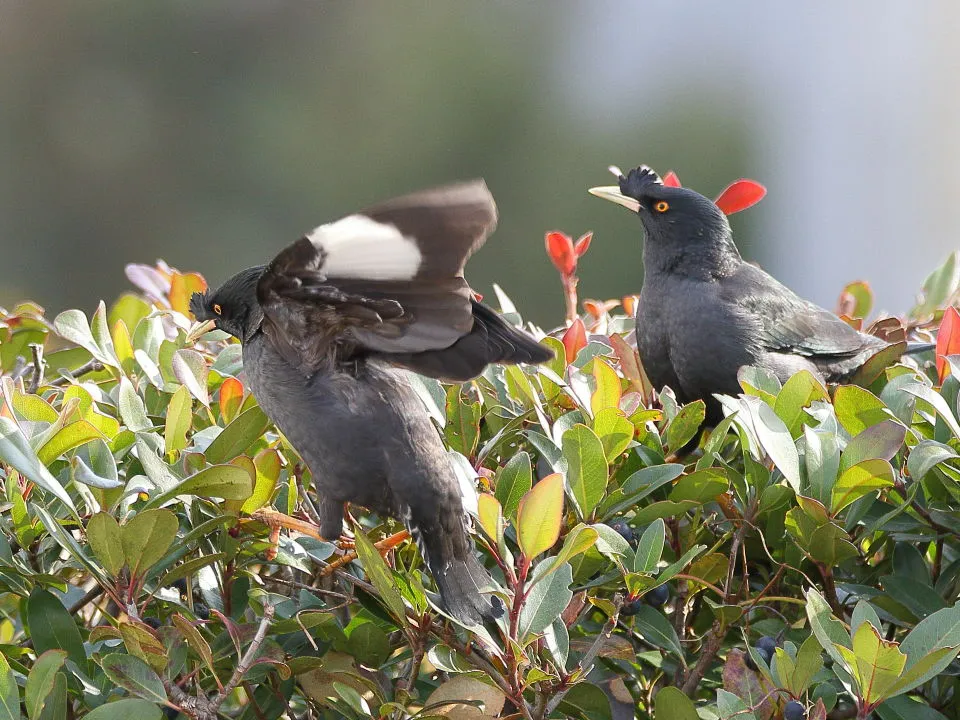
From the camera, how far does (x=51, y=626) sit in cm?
164

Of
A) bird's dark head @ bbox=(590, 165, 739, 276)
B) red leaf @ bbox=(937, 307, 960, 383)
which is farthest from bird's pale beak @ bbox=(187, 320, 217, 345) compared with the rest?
red leaf @ bbox=(937, 307, 960, 383)

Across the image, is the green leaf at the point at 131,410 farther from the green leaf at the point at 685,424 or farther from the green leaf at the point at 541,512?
the green leaf at the point at 685,424

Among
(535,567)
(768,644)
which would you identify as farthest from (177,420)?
(768,644)

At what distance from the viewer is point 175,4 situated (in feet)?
51.6

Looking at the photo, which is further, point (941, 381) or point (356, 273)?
point (941, 381)

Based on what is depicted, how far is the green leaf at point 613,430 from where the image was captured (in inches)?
70.6

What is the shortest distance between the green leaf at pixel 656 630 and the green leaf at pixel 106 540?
2.58 ft

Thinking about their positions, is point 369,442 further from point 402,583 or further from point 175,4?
point 175,4

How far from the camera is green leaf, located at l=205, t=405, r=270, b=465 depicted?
176cm

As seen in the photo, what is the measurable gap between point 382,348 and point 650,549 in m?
0.63

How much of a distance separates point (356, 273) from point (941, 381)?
1114mm

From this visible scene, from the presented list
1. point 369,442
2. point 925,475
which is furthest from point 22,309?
point 925,475

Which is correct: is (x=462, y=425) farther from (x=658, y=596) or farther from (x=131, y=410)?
(x=131, y=410)

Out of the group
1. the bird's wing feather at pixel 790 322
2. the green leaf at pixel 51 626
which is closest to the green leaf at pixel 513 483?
the green leaf at pixel 51 626
